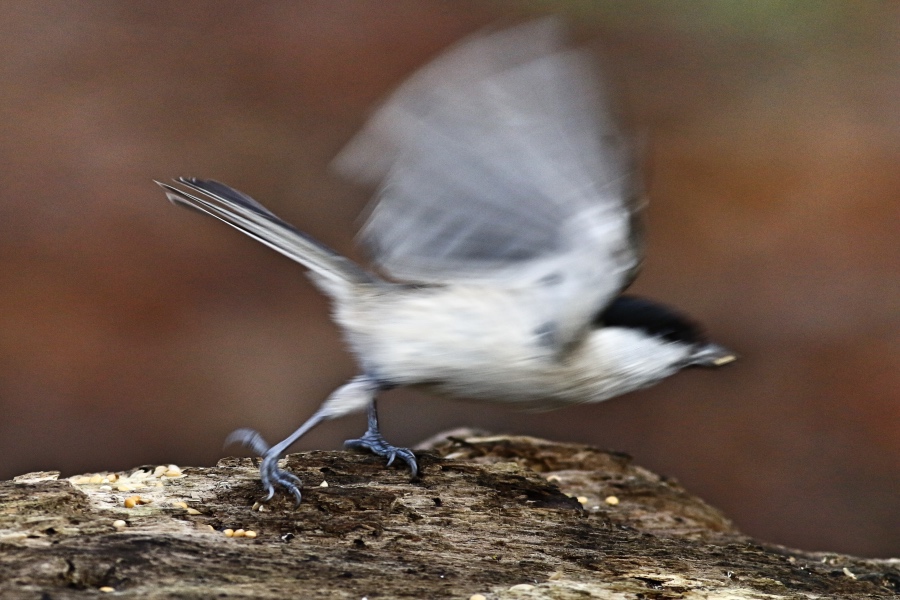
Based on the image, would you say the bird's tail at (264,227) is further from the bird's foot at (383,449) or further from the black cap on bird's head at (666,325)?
the black cap on bird's head at (666,325)

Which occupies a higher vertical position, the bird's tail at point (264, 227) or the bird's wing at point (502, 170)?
the bird's wing at point (502, 170)

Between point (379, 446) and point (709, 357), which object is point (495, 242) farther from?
point (379, 446)

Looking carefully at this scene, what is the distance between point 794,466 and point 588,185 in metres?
4.07

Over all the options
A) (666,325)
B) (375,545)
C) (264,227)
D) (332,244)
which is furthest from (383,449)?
(332,244)

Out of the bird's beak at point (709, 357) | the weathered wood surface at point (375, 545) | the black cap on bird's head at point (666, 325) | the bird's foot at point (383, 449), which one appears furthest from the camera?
the bird's foot at point (383, 449)

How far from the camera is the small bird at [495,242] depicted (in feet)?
5.86

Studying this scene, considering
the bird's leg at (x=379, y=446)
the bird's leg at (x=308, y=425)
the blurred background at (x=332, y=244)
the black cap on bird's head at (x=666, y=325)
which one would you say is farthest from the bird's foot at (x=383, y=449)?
the blurred background at (x=332, y=244)

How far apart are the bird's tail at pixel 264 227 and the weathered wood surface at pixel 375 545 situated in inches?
21.7

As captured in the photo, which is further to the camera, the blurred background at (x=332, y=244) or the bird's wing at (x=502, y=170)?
the blurred background at (x=332, y=244)

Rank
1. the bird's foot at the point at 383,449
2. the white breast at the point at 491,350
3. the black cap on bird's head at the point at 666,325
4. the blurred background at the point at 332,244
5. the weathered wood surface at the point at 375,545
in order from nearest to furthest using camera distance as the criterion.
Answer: the weathered wood surface at the point at 375,545, the white breast at the point at 491,350, the black cap on bird's head at the point at 666,325, the bird's foot at the point at 383,449, the blurred background at the point at 332,244

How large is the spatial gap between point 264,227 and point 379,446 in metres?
0.77

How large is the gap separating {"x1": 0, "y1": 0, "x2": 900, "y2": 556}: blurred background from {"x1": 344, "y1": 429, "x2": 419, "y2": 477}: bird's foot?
237 centimetres

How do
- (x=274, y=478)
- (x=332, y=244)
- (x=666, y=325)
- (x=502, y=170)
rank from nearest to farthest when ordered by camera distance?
(x=502, y=170), (x=274, y=478), (x=666, y=325), (x=332, y=244)

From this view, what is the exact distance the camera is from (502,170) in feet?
6.31
